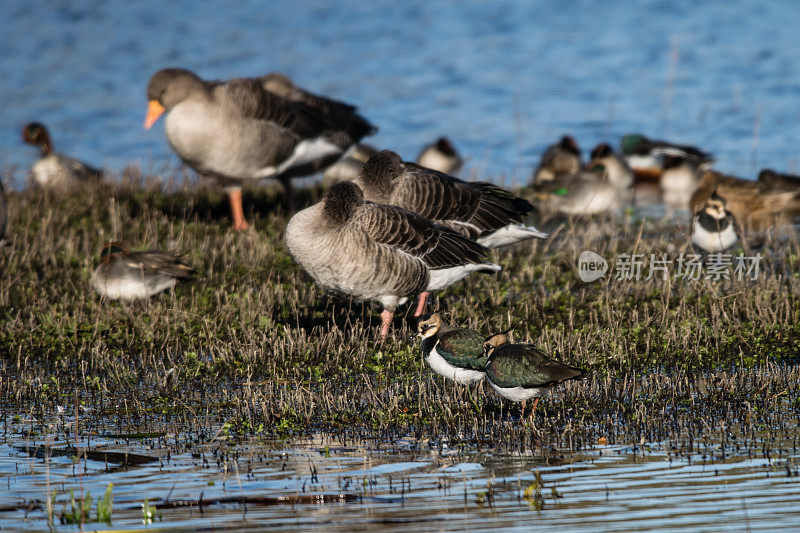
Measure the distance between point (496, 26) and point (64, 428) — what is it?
3236cm

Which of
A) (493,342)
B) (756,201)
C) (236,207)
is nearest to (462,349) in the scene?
(493,342)

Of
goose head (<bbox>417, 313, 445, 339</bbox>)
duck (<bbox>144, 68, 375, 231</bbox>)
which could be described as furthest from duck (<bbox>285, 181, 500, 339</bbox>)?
duck (<bbox>144, 68, 375, 231</bbox>)

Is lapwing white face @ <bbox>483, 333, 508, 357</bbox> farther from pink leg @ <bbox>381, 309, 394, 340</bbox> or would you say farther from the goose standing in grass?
the goose standing in grass

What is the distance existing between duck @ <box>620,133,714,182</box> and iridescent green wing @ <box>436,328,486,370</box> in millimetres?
13176

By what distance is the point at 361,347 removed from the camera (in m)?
9.12

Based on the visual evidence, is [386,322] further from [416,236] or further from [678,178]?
[678,178]

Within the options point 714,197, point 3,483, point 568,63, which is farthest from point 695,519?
point 568,63

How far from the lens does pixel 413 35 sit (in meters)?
36.6

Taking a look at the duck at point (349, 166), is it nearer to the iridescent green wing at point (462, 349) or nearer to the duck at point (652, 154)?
the duck at point (652, 154)

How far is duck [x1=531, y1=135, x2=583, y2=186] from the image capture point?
19.5 meters

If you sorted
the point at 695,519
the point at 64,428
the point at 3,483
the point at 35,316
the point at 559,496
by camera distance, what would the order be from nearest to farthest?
the point at 695,519
the point at 559,496
the point at 3,483
the point at 64,428
the point at 35,316

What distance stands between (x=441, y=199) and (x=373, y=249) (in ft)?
5.38

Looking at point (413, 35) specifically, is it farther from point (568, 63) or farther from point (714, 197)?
point (714, 197)

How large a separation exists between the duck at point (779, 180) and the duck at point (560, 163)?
12.2 ft
